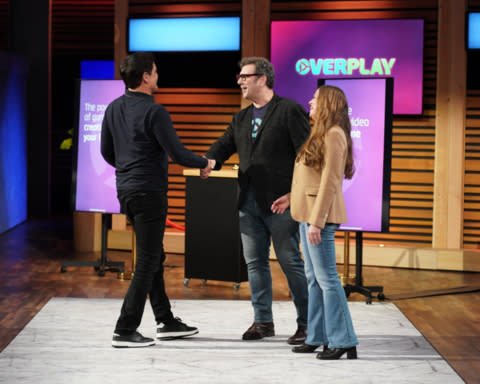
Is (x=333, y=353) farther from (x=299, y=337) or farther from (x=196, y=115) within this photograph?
(x=196, y=115)


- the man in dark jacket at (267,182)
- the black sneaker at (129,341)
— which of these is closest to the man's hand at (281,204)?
the man in dark jacket at (267,182)

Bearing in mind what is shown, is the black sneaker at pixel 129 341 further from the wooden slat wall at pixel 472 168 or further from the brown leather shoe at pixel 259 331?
the wooden slat wall at pixel 472 168

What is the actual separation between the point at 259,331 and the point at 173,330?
20.6 inches

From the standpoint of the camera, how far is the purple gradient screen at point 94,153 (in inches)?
274

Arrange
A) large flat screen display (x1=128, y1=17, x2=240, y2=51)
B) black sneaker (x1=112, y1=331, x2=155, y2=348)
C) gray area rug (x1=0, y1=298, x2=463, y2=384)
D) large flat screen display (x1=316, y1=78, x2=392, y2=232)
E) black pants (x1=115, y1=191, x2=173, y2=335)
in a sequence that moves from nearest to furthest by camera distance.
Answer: gray area rug (x1=0, y1=298, x2=463, y2=384)
black pants (x1=115, y1=191, x2=173, y2=335)
black sneaker (x1=112, y1=331, x2=155, y2=348)
large flat screen display (x1=316, y1=78, x2=392, y2=232)
large flat screen display (x1=128, y1=17, x2=240, y2=51)

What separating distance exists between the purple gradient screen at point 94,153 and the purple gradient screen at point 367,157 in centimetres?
200

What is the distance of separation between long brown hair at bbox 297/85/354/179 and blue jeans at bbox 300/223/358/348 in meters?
0.36

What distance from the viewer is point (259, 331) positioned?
4.82m

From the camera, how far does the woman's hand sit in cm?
410

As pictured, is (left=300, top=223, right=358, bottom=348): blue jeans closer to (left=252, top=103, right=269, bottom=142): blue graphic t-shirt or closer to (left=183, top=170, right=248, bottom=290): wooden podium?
(left=252, top=103, right=269, bottom=142): blue graphic t-shirt

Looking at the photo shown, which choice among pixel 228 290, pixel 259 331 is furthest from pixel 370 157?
pixel 259 331

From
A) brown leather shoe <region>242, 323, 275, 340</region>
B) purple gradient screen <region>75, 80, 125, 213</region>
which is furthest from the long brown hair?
purple gradient screen <region>75, 80, 125, 213</region>

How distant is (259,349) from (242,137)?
4.13 ft

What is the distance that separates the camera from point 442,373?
164 inches
